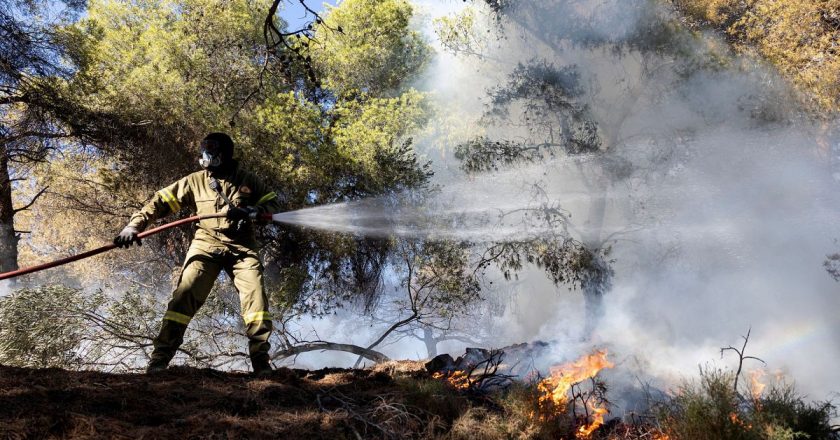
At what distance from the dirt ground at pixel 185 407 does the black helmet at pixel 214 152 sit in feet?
5.88

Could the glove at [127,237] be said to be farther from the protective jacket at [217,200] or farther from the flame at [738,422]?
the flame at [738,422]

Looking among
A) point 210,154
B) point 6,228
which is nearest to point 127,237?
point 210,154

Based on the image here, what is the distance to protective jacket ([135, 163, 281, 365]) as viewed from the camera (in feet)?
13.1

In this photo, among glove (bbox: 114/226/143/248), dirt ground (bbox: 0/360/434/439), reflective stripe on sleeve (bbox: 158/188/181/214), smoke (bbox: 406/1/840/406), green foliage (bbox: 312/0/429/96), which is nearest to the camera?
dirt ground (bbox: 0/360/434/439)

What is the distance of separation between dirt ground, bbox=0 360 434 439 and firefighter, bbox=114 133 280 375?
560mm

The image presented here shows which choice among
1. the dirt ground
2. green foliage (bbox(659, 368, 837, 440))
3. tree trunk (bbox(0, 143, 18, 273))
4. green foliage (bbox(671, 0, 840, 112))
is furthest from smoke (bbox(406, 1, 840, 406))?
tree trunk (bbox(0, 143, 18, 273))

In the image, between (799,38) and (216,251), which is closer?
(216,251)

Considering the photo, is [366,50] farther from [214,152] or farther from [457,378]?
[457,378]

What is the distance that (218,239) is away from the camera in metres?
4.38

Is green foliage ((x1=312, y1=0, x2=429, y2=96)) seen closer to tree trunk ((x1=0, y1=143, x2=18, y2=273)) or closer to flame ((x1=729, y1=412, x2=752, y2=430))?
tree trunk ((x1=0, y1=143, x2=18, y2=273))

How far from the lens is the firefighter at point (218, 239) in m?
3.99

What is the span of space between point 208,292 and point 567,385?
10.1 feet

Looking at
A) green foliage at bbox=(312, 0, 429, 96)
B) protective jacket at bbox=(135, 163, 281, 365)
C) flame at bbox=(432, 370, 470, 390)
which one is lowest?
flame at bbox=(432, 370, 470, 390)

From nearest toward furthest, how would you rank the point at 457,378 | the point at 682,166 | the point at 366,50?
1. the point at 457,378
2. the point at 366,50
3. the point at 682,166
